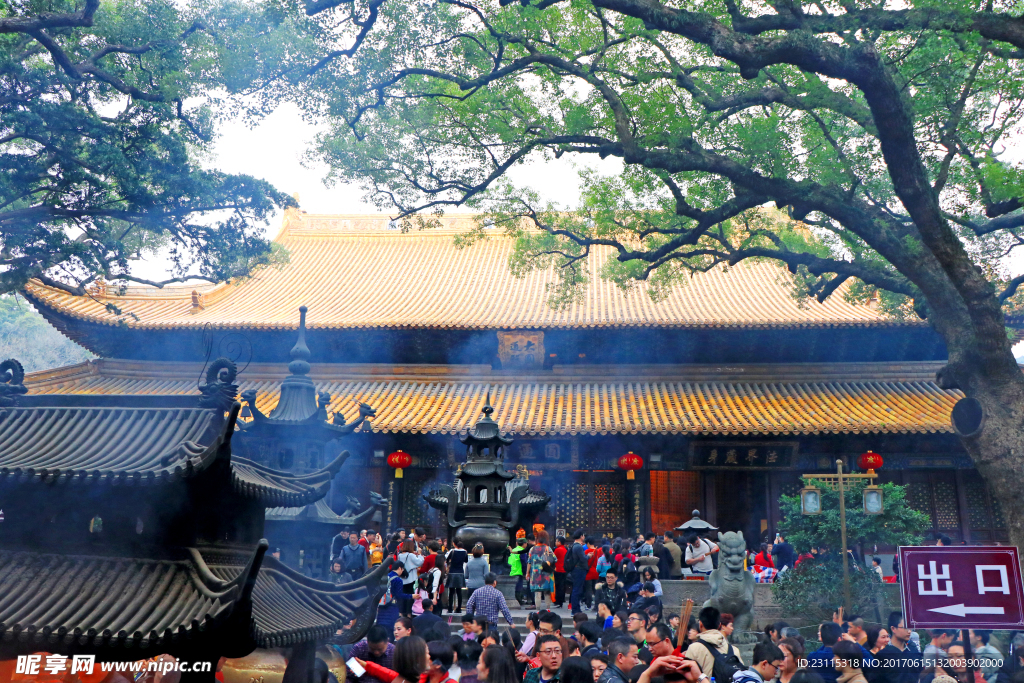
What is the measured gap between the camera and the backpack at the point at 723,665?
5.92 m

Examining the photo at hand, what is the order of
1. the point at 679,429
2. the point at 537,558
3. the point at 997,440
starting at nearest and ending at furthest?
1. the point at 997,440
2. the point at 537,558
3. the point at 679,429

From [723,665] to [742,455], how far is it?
1262 cm

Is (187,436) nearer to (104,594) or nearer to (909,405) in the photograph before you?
(104,594)

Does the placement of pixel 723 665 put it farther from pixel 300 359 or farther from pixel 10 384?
pixel 300 359

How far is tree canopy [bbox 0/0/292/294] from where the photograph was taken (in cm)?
954

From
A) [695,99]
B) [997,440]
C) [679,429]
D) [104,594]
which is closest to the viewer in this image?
[104,594]

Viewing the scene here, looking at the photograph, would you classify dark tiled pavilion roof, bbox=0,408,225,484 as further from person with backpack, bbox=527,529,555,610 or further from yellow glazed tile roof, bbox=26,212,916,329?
yellow glazed tile roof, bbox=26,212,916,329

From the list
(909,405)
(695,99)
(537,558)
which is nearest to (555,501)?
(537,558)

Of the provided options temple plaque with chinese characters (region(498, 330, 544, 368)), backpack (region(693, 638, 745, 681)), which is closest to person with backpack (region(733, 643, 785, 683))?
backpack (region(693, 638, 745, 681))

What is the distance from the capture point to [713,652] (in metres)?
6.10

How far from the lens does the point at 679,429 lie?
662 inches

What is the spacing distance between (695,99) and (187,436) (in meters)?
7.12

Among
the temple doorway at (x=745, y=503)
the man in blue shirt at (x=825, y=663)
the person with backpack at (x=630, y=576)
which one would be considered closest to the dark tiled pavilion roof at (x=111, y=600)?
the man in blue shirt at (x=825, y=663)

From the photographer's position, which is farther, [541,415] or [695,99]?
[541,415]
